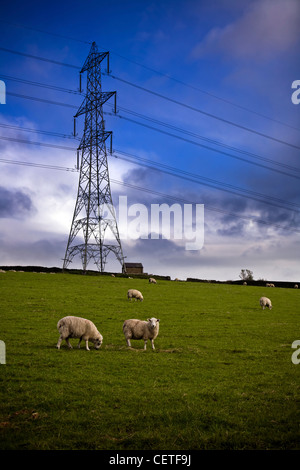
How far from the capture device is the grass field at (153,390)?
7766mm

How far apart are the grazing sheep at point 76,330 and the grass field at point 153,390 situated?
0.66m

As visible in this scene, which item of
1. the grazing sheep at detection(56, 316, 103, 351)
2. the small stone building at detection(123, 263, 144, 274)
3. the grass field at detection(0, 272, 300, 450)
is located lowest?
the grass field at detection(0, 272, 300, 450)

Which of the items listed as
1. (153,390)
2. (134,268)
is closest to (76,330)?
(153,390)

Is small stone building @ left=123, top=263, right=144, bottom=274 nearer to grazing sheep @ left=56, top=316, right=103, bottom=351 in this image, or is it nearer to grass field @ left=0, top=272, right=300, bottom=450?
grass field @ left=0, top=272, right=300, bottom=450

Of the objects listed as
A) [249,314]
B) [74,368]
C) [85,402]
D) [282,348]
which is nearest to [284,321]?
[249,314]

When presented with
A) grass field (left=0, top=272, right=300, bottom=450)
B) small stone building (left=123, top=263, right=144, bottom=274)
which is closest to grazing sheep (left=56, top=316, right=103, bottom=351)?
grass field (left=0, top=272, right=300, bottom=450)

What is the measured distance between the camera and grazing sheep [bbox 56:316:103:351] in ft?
49.6

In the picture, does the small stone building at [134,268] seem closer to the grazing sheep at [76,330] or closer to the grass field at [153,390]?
the grass field at [153,390]

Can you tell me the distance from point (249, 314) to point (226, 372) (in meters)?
18.4

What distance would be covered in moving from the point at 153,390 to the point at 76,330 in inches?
224

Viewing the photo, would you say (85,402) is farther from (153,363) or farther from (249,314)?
(249,314)

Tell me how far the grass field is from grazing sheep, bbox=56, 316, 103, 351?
0.66 m

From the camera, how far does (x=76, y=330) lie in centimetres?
1534

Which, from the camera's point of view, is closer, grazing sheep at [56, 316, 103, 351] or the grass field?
the grass field
